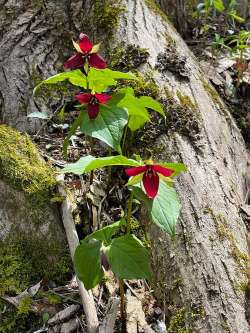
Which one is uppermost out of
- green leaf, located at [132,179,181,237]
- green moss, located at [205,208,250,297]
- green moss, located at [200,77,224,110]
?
green leaf, located at [132,179,181,237]

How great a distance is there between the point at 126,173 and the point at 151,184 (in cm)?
12

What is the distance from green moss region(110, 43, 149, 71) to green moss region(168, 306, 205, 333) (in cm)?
142

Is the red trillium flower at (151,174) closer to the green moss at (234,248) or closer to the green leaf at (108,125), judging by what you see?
the green leaf at (108,125)

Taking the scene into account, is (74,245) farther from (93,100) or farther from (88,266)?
(93,100)

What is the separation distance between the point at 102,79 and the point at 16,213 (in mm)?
747

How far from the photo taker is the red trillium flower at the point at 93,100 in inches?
69.3

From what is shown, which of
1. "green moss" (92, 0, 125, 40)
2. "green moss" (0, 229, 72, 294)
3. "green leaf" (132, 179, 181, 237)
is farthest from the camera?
"green moss" (92, 0, 125, 40)

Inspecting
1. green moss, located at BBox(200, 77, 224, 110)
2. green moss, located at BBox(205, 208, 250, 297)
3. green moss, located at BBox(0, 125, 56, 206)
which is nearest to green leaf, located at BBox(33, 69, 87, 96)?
green moss, located at BBox(0, 125, 56, 206)

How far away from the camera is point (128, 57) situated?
2.64 m

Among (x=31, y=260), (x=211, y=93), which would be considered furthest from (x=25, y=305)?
(x=211, y=93)


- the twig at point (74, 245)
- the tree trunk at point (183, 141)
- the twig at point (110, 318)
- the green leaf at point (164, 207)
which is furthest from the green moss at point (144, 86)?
the twig at point (110, 318)

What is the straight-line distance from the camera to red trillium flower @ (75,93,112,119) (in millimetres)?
1760

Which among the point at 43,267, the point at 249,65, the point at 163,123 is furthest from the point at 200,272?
the point at 249,65

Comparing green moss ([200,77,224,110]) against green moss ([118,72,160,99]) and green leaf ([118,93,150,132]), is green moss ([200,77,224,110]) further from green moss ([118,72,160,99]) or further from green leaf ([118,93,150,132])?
green leaf ([118,93,150,132])
